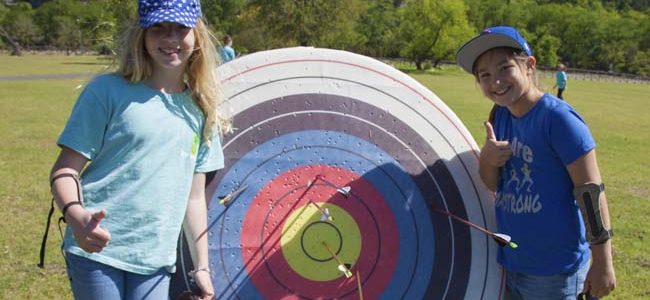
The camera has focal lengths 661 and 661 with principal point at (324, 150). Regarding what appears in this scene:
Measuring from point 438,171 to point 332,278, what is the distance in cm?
63

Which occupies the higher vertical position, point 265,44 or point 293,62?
point 293,62

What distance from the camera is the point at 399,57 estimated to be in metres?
66.1

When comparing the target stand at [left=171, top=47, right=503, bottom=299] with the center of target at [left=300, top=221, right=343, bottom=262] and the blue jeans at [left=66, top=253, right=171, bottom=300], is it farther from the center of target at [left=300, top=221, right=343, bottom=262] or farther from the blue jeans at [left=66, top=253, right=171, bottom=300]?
the blue jeans at [left=66, top=253, right=171, bottom=300]

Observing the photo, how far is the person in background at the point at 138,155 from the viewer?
73.5 inches

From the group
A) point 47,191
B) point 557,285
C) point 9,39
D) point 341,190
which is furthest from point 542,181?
point 9,39

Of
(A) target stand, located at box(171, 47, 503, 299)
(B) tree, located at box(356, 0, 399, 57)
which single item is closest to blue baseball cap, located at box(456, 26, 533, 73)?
(A) target stand, located at box(171, 47, 503, 299)

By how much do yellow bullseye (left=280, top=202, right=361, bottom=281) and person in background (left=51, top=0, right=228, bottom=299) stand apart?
70cm

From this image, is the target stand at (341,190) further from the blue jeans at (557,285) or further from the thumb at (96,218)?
the thumb at (96,218)

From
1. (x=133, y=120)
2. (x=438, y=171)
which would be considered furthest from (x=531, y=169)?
(x=133, y=120)

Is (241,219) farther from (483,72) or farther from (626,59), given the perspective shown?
(626,59)

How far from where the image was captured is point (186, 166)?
2076mm

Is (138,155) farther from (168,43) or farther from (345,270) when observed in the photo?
(345,270)

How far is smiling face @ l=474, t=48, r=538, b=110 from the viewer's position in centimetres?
229

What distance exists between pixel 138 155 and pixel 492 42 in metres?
1.27
